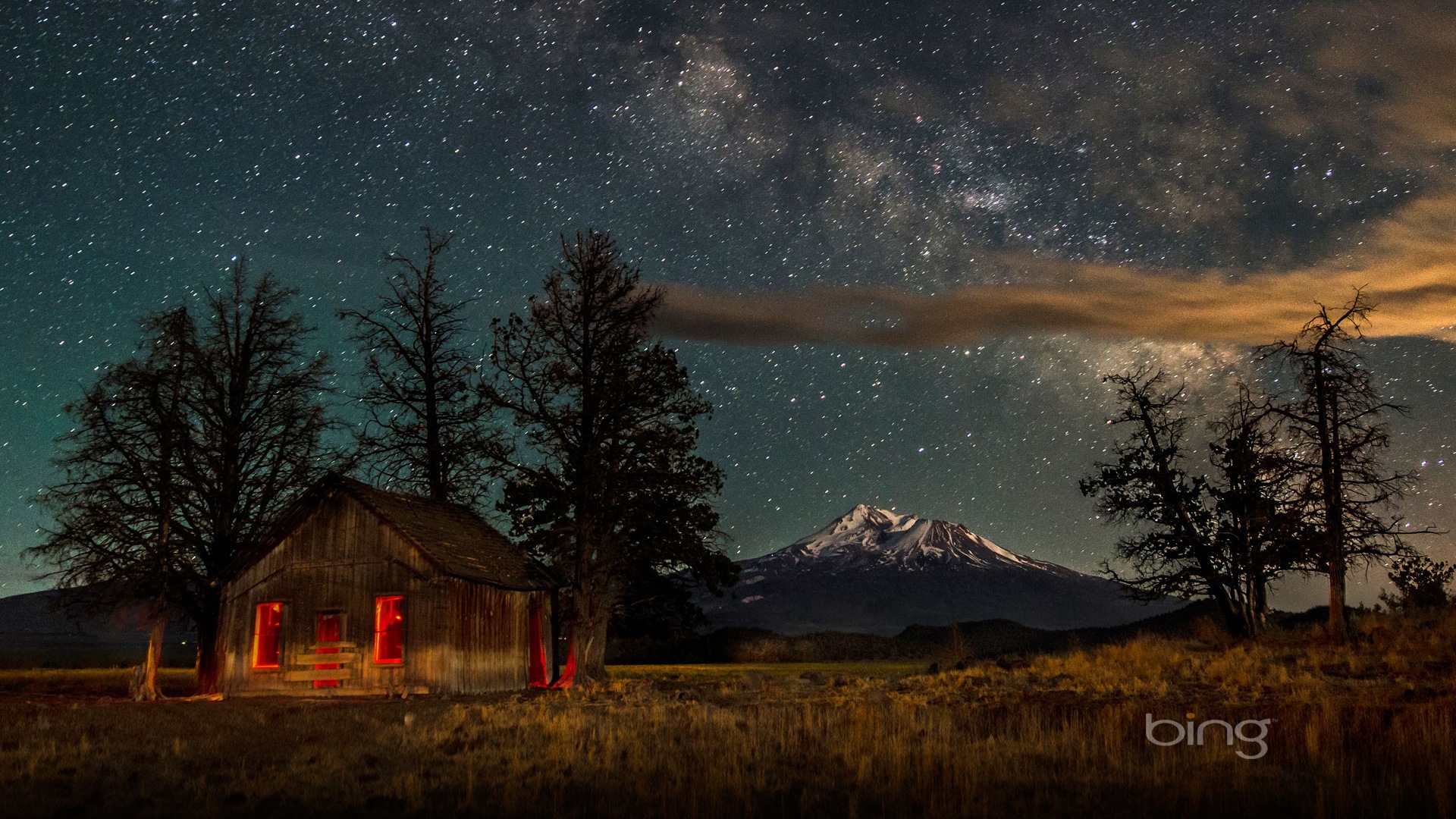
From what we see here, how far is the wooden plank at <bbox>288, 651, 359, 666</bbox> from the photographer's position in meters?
27.5

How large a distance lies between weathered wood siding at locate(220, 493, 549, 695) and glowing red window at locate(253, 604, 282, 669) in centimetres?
17

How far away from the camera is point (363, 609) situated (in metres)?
27.9

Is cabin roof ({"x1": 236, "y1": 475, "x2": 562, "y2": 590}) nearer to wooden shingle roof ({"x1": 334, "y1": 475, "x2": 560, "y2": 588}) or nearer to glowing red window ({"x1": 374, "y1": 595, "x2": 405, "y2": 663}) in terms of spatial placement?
wooden shingle roof ({"x1": 334, "y1": 475, "x2": 560, "y2": 588})

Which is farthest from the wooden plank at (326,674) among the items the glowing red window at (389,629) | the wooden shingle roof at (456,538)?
the wooden shingle roof at (456,538)

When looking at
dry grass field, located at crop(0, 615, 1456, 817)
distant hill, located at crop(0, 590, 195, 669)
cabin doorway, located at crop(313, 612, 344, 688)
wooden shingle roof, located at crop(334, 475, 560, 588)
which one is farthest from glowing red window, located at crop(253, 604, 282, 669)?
dry grass field, located at crop(0, 615, 1456, 817)

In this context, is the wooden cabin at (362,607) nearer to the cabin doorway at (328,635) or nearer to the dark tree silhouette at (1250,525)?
the cabin doorway at (328,635)

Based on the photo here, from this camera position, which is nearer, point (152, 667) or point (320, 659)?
→ point (320, 659)

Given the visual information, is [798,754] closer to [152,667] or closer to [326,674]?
[326,674]

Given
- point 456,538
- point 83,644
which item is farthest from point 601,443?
point 83,644

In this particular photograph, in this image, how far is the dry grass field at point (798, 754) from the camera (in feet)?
30.1

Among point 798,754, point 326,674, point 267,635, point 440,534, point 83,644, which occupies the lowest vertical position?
point 83,644

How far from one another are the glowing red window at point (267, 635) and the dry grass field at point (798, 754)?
5.99 meters

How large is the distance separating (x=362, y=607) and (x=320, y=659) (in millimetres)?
1787

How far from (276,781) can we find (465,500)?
24.9 meters
